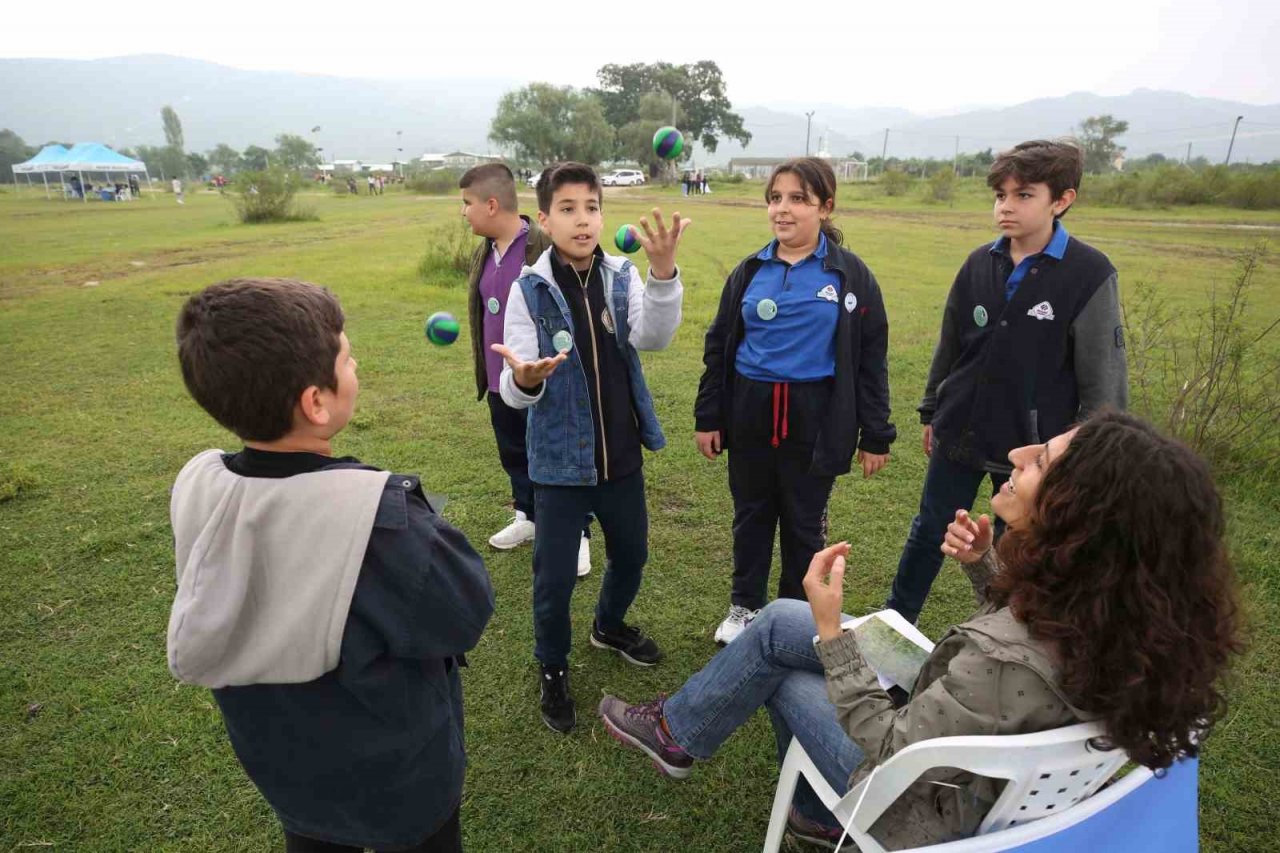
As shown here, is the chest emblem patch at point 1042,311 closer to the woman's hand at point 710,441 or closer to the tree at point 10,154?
the woman's hand at point 710,441

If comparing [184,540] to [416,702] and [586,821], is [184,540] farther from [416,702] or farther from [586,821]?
[586,821]

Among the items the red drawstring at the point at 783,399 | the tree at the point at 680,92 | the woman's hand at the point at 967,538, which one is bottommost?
the woman's hand at the point at 967,538

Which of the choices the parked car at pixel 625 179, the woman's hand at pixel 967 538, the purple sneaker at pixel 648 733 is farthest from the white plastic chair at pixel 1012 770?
the parked car at pixel 625 179

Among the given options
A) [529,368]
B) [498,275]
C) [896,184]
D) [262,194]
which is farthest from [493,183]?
[896,184]

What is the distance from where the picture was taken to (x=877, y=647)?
1966 mm

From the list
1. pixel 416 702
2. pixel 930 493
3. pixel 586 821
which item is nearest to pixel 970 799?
pixel 416 702

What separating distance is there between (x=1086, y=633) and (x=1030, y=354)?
1.69m

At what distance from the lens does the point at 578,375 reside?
254cm

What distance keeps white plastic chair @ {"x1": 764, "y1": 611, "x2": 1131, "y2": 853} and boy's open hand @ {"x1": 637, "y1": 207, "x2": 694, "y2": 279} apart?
1.59 metres

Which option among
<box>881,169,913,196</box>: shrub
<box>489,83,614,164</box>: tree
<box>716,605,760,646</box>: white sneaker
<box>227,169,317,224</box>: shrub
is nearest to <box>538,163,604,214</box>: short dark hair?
<box>716,605,760,646</box>: white sneaker

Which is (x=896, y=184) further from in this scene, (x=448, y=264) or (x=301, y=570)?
(x=301, y=570)

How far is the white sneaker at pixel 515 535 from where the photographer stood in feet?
13.0

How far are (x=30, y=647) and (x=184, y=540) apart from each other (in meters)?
2.82

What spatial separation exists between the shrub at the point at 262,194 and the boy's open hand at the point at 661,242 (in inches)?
999
